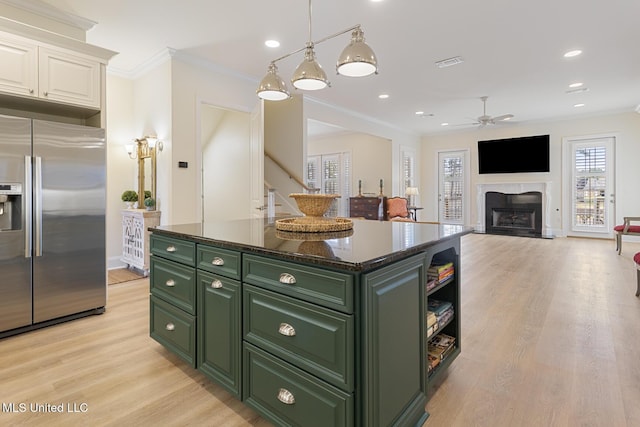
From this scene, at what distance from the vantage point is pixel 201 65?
4.34m

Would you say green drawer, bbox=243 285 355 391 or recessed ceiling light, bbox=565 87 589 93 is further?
recessed ceiling light, bbox=565 87 589 93

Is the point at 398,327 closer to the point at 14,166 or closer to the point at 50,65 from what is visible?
the point at 14,166

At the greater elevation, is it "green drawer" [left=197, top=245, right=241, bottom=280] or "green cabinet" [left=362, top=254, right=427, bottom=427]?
"green drawer" [left=197, top=245, right=241, bottom=280]

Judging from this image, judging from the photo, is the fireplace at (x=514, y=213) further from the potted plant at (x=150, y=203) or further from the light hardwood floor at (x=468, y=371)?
the potted plant at (x=150, y=203)

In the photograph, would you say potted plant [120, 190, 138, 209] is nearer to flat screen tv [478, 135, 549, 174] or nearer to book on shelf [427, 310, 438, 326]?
book on shelf [427, 310, 438, 326]

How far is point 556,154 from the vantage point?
26.2 feet

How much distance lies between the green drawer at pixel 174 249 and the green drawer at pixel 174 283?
0.13 feet

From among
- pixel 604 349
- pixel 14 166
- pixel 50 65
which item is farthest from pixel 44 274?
pixel 604 349

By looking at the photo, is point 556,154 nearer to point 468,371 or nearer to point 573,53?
point 573,53

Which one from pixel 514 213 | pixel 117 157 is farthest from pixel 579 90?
pixel 117 157

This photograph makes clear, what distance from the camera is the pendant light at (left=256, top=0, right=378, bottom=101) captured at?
76.1 inches

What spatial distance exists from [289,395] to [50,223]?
2560 millimetres

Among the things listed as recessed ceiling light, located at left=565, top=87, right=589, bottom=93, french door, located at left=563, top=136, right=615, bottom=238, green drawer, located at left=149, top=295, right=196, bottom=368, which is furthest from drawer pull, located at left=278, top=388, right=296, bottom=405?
french door, located at left=563, top=136, right=615, bottom=238

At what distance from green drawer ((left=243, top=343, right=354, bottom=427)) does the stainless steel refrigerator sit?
7.22 ft
